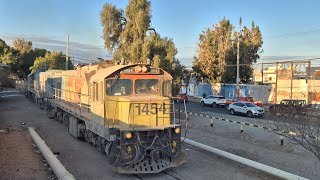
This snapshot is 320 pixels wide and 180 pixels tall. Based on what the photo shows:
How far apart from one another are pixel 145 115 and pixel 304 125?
482 cm

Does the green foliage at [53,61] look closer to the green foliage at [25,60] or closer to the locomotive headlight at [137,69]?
the green foliage at [25,60]

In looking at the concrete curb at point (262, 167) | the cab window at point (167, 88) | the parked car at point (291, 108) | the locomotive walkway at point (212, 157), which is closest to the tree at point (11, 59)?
the parked car at point (291, 108)

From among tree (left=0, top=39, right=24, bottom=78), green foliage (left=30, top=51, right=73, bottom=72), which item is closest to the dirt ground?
green foliage (left=30, top=51, right=73, bottom=72)

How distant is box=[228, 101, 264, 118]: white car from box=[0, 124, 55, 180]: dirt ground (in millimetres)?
20767

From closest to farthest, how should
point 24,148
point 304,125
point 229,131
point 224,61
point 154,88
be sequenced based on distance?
1. point 304,125
2. point 154,88
3. point 24,148
4. point 229,131
5. point 224,61

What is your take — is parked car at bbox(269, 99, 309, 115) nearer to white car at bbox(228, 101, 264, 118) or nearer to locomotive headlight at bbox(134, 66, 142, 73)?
white car at bbox(228, 101, 264, 118)

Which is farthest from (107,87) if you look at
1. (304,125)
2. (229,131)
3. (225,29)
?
(225,29)

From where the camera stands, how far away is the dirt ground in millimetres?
10742

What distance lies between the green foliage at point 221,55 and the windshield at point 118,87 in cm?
4030

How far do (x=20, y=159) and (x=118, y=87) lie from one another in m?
4.58

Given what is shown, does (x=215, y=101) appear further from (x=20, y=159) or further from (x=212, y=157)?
(x=20, y=159)

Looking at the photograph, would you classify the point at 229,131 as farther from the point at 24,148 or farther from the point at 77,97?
the point at 24,148

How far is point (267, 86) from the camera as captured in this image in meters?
47.5

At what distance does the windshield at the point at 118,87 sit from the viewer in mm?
11492
